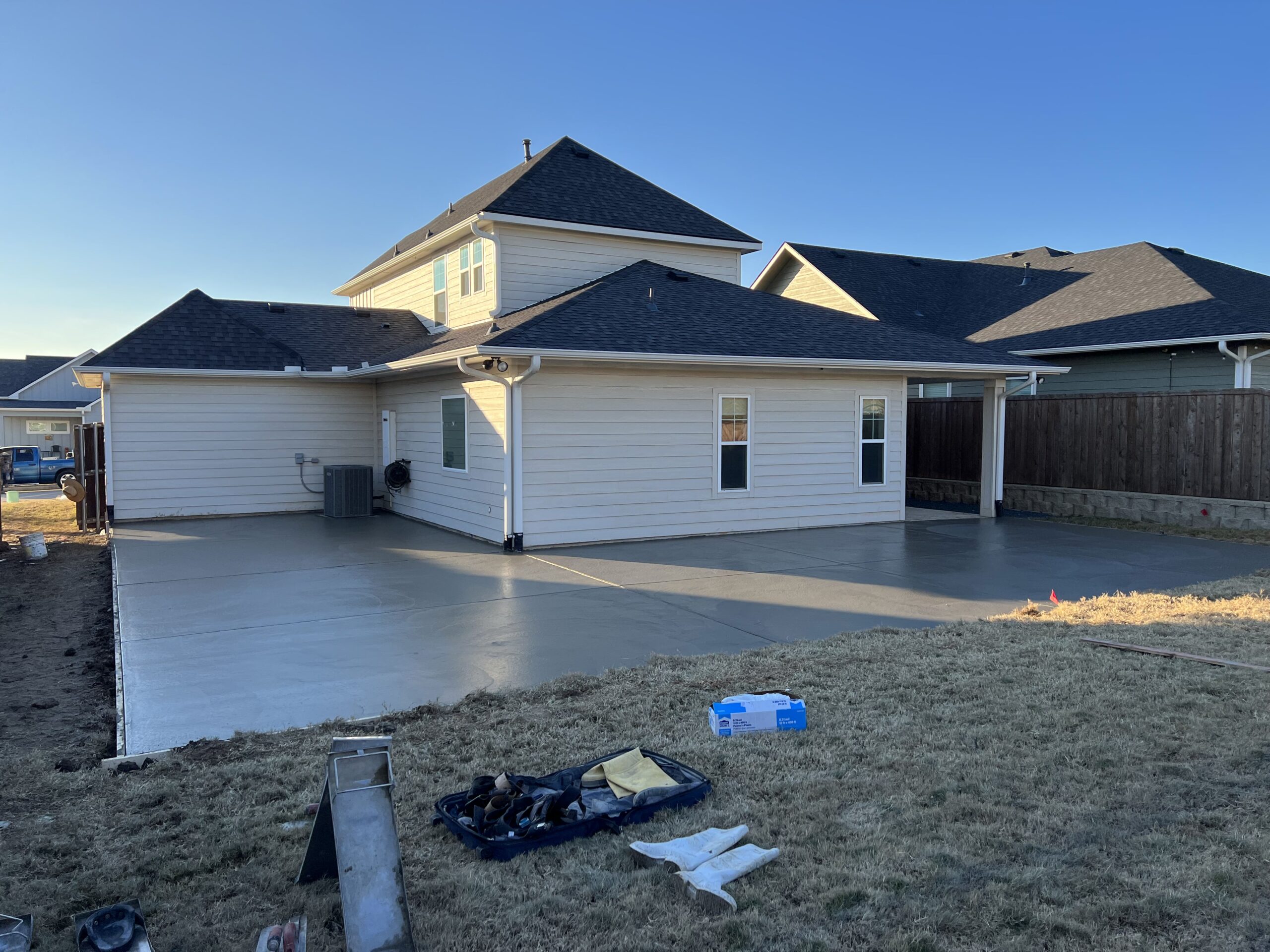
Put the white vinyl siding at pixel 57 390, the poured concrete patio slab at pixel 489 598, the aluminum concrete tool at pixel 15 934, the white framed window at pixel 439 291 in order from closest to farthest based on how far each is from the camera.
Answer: the aluminum concrete tool at pixel 15 934 < the poured concrete patio slab at pixel 489 598 < the white framed window at pixel 439 291 < the white vinyl siding at pixel 57 390

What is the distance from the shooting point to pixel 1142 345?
15609mm

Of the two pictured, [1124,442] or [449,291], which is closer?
[1124,442]

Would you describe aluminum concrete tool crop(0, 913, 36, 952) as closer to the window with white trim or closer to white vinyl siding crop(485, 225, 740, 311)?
the window with white trim

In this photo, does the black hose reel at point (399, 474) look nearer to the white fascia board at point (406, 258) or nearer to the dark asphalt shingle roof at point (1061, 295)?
the white fascia board at point (406, 258)

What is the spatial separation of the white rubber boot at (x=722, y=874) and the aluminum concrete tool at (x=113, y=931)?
177 cm

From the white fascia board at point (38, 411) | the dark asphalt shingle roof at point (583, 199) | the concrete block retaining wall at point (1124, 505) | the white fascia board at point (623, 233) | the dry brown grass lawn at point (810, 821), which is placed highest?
the dark asphalt shingle roof at point (583, 199)

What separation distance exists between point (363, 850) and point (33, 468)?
103 feet

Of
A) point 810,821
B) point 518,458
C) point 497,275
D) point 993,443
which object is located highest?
point 497,275

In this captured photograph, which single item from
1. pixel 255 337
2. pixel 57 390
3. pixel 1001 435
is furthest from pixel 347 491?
pixel 57 390

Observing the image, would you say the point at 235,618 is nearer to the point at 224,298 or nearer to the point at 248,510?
the point at 248,510

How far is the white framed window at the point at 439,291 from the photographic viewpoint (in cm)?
1695

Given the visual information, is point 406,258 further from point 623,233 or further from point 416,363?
point 416,363

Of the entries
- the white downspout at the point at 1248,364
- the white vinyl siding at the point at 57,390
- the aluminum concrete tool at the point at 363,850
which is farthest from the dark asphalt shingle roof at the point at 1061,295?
the white vinyl siding at the point at 57,390

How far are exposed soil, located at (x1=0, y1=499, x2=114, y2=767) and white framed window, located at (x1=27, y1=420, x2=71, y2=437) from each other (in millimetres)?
32554
